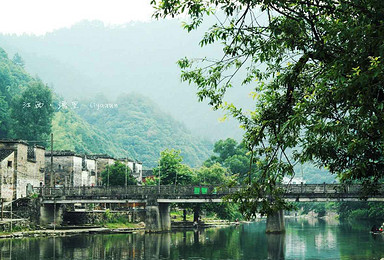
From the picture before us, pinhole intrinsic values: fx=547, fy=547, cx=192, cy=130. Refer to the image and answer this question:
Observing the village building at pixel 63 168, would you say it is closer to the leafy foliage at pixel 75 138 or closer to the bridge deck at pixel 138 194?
the bridge deck at pixel 138 194

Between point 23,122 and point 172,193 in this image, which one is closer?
point 172,193

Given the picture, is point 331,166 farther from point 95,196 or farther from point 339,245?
point 95,196

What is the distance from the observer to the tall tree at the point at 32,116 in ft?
395

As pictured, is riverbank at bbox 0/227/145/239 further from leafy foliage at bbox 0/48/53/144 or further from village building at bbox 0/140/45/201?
leafy foliage at bbox 0/48/53/144

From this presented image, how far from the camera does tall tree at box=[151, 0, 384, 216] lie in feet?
45.6

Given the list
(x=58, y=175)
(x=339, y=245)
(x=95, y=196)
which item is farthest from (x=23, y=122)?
(x=339, y=245)

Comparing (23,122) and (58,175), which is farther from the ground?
(23,122)

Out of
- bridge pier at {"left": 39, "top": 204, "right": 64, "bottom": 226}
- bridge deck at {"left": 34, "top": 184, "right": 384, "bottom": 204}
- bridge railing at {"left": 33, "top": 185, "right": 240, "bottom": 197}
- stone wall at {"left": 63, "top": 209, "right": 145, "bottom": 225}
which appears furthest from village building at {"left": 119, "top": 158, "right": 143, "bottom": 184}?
bridge railing at {"left": 33, "top": 185, "right": 240, "bottom": 197}

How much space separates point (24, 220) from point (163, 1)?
54357 millimetres

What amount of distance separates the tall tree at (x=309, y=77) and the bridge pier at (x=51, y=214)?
54.5 meters

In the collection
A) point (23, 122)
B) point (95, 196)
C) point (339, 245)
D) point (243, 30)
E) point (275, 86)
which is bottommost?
point (339, 245)

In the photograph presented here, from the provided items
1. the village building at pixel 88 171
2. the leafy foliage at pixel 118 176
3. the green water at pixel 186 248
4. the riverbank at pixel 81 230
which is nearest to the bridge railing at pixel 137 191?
the riverbank at pixel 81 230

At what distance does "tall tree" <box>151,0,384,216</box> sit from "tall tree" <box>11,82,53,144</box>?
107124 mm

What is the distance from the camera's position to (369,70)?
13062 millimetres
